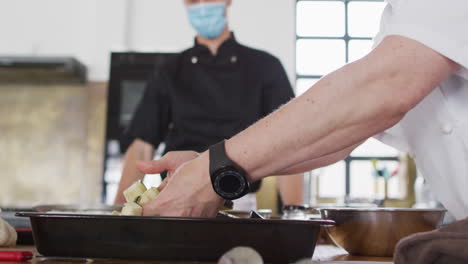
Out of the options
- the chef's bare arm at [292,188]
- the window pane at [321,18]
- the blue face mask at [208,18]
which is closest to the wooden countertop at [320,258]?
→ the chef's bare arm at [292,188]

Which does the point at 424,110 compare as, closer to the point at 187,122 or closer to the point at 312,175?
the point at 187,122

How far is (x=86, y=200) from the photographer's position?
3.56m

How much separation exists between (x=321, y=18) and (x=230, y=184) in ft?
12.6

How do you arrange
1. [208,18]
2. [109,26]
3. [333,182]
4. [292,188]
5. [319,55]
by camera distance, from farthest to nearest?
[319,55], [333,182], [109,26], [208,18], [292,188]

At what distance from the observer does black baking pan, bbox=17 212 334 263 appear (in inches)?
22.7

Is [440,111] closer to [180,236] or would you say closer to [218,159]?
[218,159]

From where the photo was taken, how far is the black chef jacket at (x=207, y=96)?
6.73 ft

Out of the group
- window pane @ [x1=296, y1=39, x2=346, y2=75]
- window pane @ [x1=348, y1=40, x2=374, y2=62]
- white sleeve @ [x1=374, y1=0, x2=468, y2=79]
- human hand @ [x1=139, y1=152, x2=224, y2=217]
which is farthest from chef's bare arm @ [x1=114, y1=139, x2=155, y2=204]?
window pane @ [x1=348, y1=40, x2=374, y2=62]

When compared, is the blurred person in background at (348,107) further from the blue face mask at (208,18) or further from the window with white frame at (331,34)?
the window with white frame at (331,34)

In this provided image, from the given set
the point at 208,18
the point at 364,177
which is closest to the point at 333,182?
the point at 364,177

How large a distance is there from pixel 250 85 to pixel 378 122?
149cm

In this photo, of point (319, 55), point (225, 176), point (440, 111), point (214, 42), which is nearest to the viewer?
point (225, 176)

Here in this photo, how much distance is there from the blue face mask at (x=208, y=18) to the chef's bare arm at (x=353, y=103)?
1.85m

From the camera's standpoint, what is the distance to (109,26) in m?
3.68
